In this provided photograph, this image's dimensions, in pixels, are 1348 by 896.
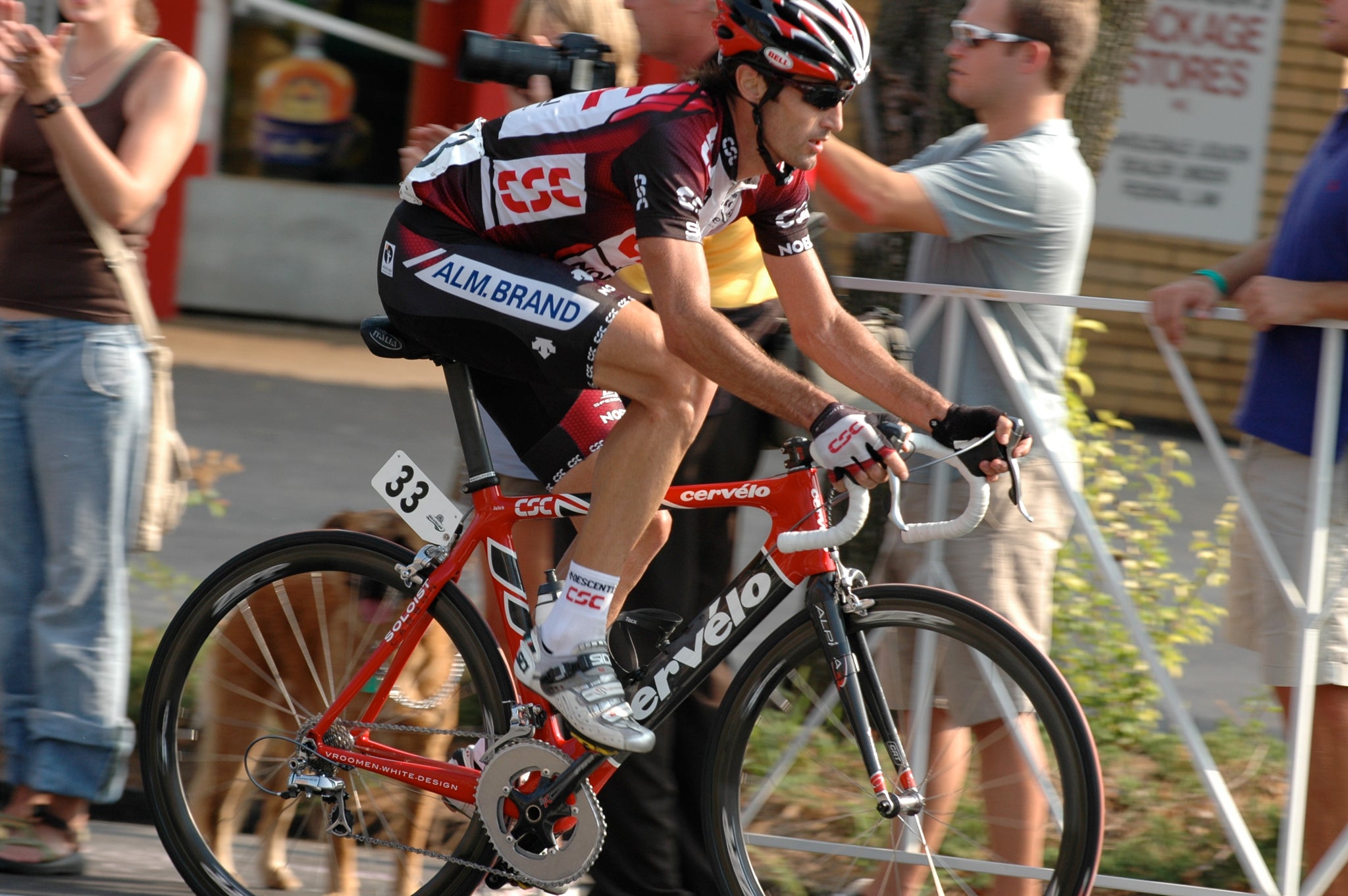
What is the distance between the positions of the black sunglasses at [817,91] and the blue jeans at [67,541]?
180 centimetres

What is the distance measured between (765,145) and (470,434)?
3.03 feet

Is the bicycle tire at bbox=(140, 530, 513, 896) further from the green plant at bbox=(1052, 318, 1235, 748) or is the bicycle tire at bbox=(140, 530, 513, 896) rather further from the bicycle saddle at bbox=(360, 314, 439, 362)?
the green plant at bbox=(1052, 318, 1235, 748)

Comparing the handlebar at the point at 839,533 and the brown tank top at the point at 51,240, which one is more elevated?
the brown tank top at the point at 51,240

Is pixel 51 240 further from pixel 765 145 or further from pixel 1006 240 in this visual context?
pixel 1006 240

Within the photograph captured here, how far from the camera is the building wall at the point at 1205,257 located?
10750mm

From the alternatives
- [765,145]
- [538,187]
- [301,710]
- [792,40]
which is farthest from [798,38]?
[301,710]

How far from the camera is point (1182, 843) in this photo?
412cm

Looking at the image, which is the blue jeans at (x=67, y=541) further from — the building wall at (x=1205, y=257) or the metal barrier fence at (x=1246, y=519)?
the building wall at (x=1205, y=257)

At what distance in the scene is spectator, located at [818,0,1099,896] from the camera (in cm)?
350

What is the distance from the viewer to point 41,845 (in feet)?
12.5

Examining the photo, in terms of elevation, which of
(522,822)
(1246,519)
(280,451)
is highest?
(1246,519)

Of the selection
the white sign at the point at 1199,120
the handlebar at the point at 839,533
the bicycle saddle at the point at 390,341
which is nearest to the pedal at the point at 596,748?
the handlebar at the point at 839,533

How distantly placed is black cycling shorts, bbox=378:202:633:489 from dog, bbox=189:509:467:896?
22.0 inches

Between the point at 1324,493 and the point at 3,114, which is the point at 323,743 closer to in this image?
the point at 3,114
